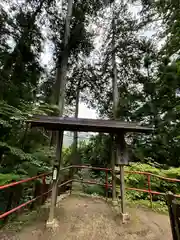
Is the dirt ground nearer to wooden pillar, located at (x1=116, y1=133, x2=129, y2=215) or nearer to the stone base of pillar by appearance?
the stone base of pillar

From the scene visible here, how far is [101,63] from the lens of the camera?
368 inches

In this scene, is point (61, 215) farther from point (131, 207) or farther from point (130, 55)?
point (130, 55)

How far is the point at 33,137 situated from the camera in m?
5.10

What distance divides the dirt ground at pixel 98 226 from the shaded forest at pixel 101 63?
184 centimetres

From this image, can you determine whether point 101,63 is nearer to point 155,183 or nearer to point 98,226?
point 155,183

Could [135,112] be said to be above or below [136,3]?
below

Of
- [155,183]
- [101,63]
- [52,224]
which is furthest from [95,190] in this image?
[101,63]

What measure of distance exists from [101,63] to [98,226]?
8.69m

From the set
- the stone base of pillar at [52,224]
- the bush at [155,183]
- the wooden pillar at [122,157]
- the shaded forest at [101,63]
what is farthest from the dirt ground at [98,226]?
the shaded forest at [101,63]

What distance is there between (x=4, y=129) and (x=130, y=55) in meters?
→ 7.74

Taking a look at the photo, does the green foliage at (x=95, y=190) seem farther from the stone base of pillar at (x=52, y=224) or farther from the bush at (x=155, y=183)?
the stone base of pillar at (x=52, y=224)

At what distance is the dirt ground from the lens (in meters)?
2.69

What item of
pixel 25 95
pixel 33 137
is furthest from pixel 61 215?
pixel 25 95

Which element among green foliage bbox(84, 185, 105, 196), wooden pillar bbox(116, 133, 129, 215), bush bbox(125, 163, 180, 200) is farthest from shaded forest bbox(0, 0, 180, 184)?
wooden pillar bbox(116, 133, 129, 215)
